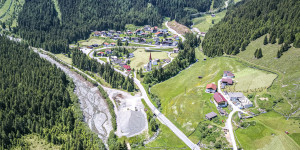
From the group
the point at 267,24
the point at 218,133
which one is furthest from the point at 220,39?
the point at 218,133

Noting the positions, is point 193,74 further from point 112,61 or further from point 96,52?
point 96,52

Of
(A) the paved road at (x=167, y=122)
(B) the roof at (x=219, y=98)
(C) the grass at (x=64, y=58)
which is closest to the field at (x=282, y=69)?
(B) the roof at (x=219, y=98)

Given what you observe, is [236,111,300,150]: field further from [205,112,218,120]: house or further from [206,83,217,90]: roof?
[206,83,217,90]: roof

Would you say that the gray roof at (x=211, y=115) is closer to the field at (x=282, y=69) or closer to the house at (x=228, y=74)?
the field at (x=282, y=69)

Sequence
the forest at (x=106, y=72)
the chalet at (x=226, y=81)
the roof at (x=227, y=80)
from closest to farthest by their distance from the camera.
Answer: the chalet at (x=226, y=81) → the roof at (x=227, y=80) → the forest at (x=106, y=72)

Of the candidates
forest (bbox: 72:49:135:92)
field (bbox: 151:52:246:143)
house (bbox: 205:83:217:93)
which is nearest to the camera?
field (bbox: 151:52:246:143)

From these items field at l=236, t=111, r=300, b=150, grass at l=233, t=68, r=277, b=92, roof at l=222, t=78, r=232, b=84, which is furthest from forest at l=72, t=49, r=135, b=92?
field at l=236, t=111, r=300, b=150
